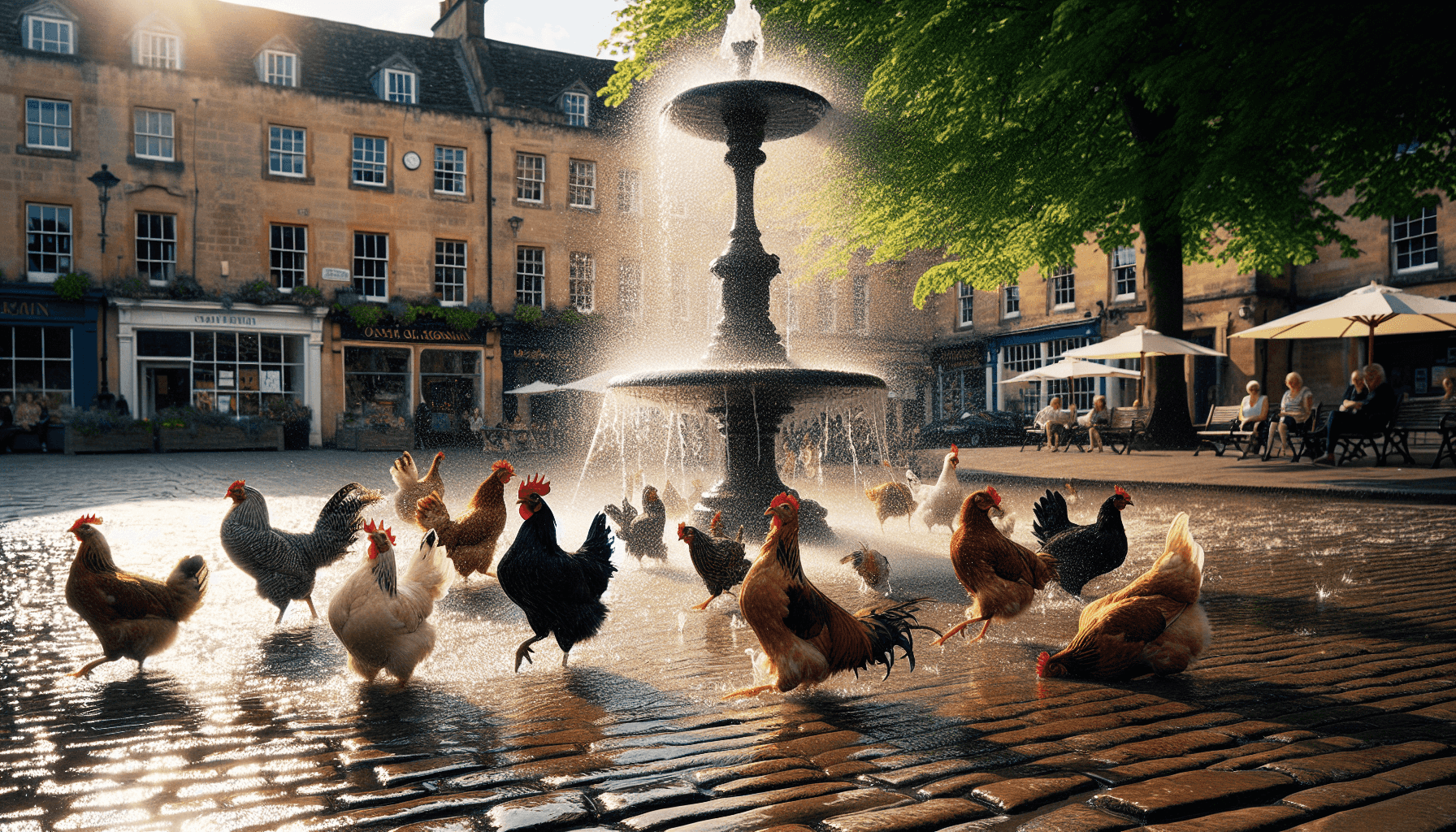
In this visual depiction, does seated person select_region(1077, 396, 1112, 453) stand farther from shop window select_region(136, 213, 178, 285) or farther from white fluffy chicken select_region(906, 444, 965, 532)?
shop window select_region(136, 213, 178, 285)

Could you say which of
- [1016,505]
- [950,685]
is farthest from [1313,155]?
A: [950,685]

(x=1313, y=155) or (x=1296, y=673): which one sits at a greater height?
(x=1313, y=155)

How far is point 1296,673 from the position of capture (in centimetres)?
348

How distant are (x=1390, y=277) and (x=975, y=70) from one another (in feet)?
55.3

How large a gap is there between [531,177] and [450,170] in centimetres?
265

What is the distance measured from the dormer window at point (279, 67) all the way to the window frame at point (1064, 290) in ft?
83.3

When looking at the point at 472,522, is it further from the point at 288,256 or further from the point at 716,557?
the point at 288,256

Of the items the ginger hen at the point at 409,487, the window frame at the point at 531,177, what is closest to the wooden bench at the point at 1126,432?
the ginger hen at the point at 409,487

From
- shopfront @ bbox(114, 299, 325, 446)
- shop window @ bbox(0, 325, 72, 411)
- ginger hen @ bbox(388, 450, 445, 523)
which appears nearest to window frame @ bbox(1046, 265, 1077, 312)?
shopfront @ bbox(114, 299, 325, 446)

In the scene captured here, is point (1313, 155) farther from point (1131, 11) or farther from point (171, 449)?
point (171, 449)

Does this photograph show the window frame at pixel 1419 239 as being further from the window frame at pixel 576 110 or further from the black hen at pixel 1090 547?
the window frame at pixel 576 110

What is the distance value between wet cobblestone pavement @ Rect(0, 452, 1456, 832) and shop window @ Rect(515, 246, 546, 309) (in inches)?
966

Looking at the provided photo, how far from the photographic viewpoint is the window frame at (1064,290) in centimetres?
2877

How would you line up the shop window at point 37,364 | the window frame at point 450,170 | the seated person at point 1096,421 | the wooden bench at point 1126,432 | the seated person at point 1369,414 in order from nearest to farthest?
the seated person at point 1369,414 → the wooden bench at point 1126,432 → the seated person at point 1096,421 → the shop window at point 37,364 → the window frame at point 450,170
